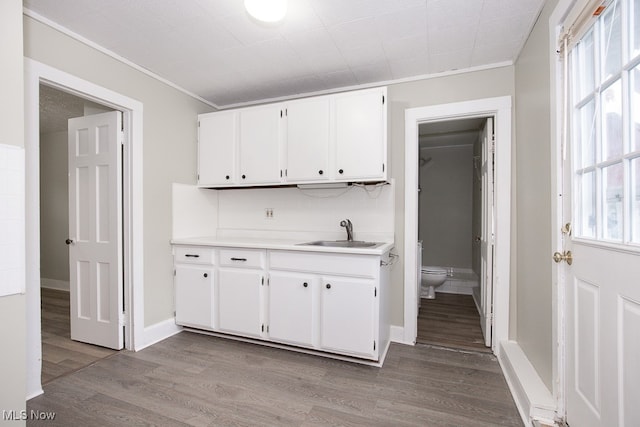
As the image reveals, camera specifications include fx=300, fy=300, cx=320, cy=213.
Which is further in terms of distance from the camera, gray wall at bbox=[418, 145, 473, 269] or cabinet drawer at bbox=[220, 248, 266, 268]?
gray wall at bbox=[418, 145, 473, 269]

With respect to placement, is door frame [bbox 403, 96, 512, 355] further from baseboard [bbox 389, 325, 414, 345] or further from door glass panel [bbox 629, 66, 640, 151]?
door glass panel [bbox 629, 66, 640, 151]

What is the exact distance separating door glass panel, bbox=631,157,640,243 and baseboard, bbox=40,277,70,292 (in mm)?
5840

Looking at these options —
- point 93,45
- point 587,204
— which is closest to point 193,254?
point 93,45

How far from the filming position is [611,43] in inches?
46.0

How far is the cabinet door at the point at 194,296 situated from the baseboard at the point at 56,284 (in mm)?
2828

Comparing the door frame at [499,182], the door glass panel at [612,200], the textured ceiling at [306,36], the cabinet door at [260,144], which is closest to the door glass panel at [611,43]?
the door glass panel at [612,200]

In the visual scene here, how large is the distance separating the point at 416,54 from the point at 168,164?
2301 mm

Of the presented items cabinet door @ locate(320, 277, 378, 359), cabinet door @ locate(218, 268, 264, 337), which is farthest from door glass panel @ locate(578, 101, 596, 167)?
cabinet door @ locate(218, 268, 264, 337)

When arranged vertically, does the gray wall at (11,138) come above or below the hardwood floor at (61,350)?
above

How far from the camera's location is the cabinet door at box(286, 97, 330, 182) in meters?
2.52

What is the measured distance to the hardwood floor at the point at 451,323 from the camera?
2.65m

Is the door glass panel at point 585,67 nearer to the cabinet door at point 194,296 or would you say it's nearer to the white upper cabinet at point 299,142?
the white upper cabinet at point 299,142

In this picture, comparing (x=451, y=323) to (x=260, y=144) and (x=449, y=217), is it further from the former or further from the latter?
(x=260, y=144)

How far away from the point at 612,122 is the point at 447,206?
148 inches
